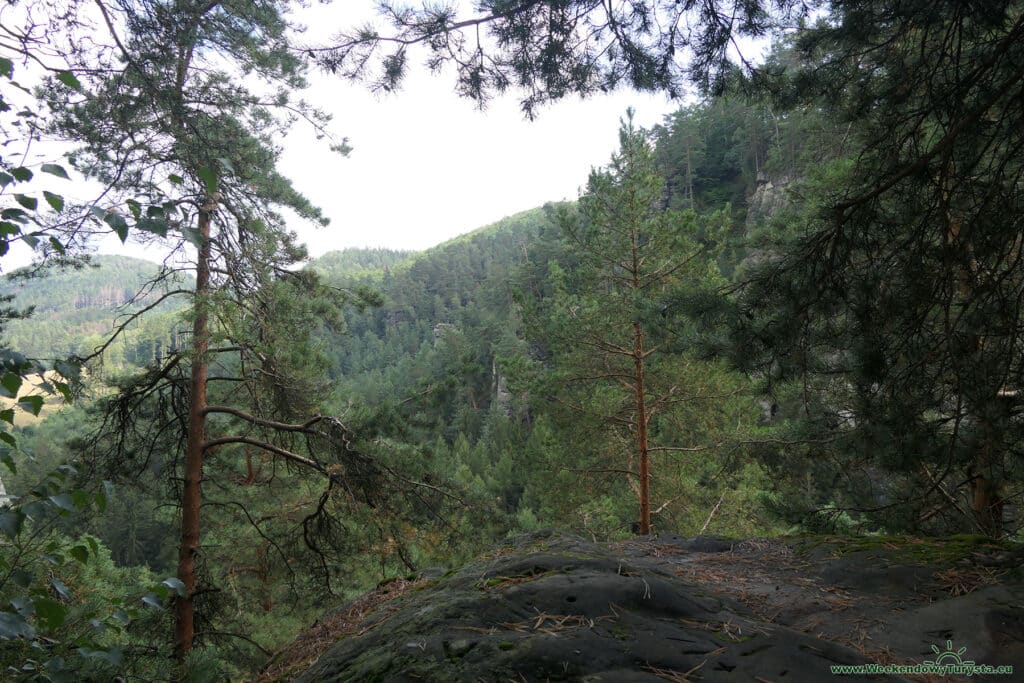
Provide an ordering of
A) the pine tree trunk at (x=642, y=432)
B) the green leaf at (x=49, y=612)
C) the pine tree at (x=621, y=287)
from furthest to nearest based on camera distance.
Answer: the pine tree at (x=621, y=287)
the pine tree trunk at (x=642, y=432)
the green leaf at (x=49, y=612)

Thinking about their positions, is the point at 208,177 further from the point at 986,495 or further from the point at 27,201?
the point at 986,495

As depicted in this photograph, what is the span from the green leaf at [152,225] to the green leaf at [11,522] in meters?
0.73

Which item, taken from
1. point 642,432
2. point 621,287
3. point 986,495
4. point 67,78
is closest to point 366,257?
point 621,287

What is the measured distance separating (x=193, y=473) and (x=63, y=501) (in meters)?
5.43

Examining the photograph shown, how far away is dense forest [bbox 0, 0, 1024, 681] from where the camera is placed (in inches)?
104

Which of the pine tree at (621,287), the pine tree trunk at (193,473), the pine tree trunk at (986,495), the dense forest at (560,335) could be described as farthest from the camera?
the pine tree at (621,287)

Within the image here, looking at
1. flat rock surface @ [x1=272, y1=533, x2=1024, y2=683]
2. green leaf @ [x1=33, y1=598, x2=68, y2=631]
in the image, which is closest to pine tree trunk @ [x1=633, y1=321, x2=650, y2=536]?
flat rock surface @ [x1=272, y1=533, x2=1024, y2=683]

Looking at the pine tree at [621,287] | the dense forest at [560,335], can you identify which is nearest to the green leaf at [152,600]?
the dense forest at [560,335]

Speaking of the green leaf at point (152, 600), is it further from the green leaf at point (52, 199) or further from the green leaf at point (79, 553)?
the green leaf at point (52, 199)

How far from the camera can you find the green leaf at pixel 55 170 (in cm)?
134

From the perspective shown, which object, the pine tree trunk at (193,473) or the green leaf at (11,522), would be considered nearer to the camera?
the green leaf at (11,522)

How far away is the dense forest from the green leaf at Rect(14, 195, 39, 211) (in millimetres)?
10

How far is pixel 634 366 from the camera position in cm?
930

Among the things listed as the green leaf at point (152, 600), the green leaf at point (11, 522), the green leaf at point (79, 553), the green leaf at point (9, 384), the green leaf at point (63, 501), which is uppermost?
the green leaf at point (9, 384)
